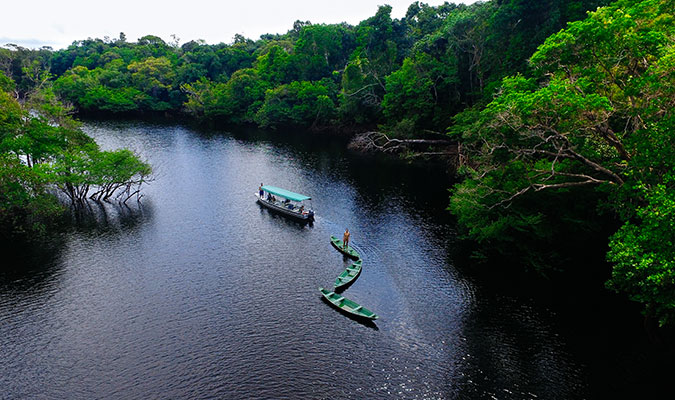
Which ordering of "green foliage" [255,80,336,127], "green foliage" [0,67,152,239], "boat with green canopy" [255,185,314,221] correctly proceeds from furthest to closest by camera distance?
"green foliage" [255,80,336,127]
"boat with green canopy" [255,185,314,221]
"green foliage" [0,67,152,239]

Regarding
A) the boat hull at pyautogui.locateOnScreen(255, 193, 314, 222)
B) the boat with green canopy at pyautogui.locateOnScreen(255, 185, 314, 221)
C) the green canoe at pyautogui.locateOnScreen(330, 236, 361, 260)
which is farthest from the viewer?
the boat with green canopy at pyautogui.locateOnScreen(255, 185, 314, 221)

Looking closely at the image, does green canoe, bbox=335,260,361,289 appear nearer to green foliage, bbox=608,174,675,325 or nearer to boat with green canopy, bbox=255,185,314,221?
boat with green canopy, bbox=255,185,314,221

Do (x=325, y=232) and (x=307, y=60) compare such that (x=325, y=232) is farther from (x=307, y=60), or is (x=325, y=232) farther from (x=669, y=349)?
(x=307, y=60)

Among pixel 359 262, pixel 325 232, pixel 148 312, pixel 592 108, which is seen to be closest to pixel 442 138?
pixel 325 232

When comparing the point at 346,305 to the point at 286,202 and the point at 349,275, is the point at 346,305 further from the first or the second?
the point at 286,202

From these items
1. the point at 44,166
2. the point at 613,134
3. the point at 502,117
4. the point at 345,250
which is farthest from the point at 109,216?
the point at 613,134

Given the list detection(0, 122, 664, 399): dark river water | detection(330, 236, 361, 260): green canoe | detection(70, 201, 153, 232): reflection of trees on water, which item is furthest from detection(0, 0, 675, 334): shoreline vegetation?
detection(330, 236, 361, 260): green canoe

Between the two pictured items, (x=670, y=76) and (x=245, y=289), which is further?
(x=245, y=289)

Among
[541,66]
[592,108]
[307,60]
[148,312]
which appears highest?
[307,60]

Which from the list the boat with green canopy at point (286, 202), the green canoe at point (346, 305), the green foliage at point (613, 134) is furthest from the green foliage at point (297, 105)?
the green canoe at point (346, 305)
